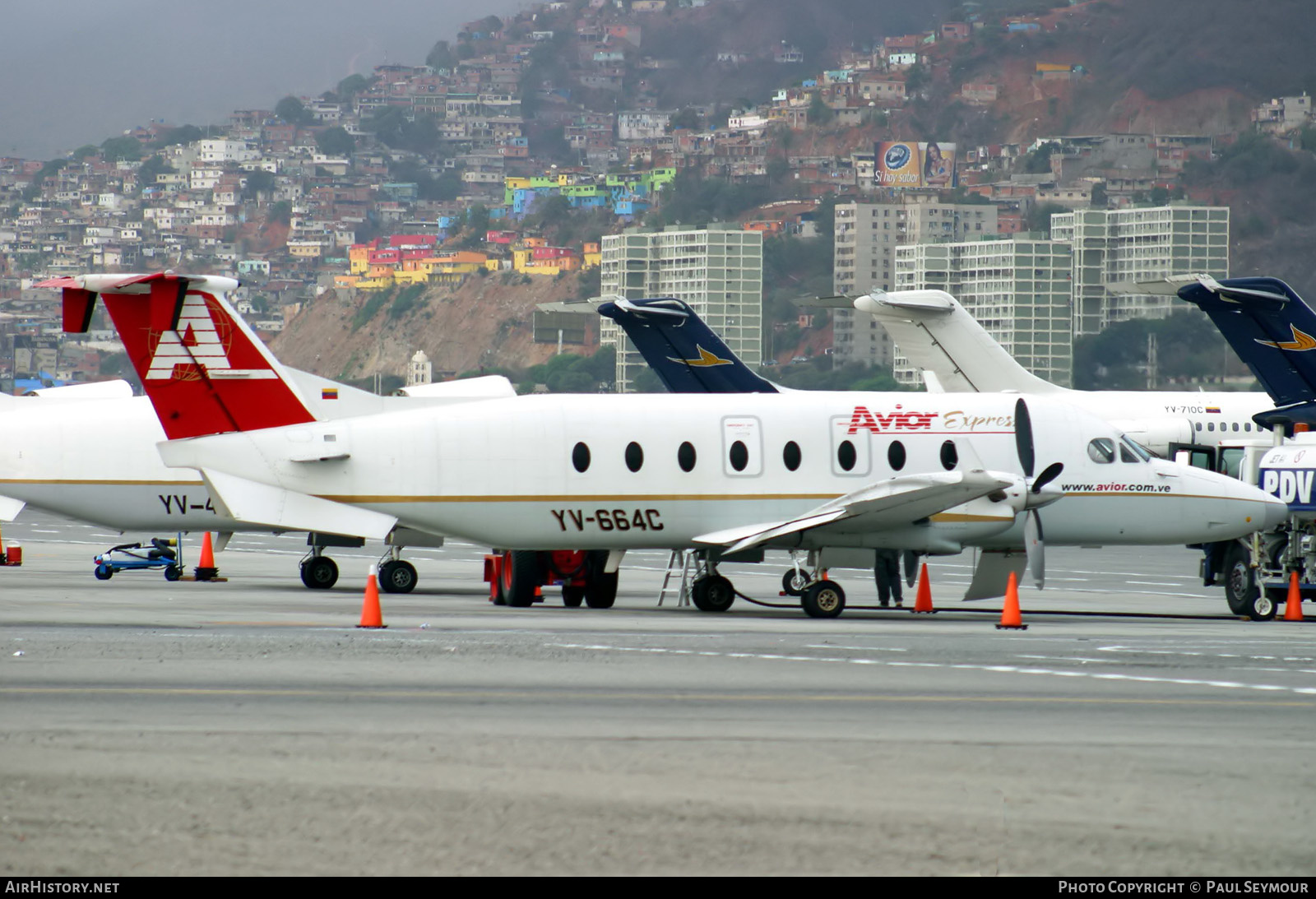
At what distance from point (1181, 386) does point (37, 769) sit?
196 meters

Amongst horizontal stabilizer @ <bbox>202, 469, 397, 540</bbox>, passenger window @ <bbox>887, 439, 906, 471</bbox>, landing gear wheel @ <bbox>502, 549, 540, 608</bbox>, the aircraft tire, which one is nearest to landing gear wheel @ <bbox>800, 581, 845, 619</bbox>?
passenger window @ <bbox>887, 439, 906, 471</bbox>

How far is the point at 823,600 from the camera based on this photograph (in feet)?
81.0

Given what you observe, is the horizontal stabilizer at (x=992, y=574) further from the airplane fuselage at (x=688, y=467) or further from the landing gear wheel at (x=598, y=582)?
the landing gear wheel at (x=598, y=582)

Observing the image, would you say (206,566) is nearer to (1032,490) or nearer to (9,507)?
(9,507)

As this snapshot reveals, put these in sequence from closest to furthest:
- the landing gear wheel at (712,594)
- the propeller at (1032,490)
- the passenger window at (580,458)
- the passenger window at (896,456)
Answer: the propeller at (1032,490) → the passenger window at (580,458) → the landing gear wheel at (712,594) → the passenger window at (896,456)

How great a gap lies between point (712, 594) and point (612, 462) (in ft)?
8.34

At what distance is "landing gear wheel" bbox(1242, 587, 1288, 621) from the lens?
85.8 feet

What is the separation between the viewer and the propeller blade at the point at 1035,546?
2391cm

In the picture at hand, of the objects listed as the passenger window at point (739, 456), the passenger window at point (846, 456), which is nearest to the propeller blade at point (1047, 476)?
the passenger window at point (846, 456)

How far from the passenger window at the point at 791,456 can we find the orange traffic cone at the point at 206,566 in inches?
556

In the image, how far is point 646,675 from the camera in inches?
638

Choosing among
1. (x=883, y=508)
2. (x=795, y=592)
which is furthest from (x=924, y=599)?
(x=883, y=508)

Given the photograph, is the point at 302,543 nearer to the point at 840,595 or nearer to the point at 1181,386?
the point at 840,595
